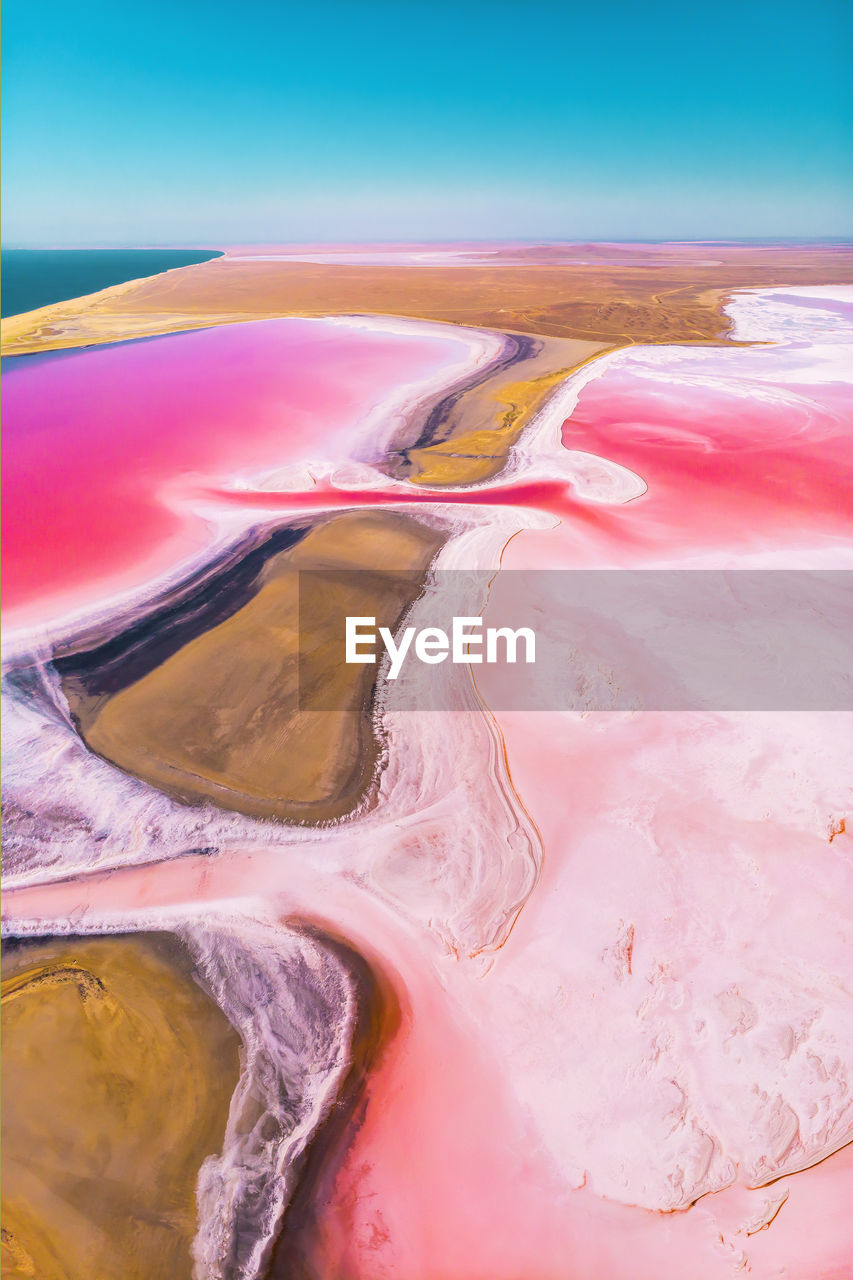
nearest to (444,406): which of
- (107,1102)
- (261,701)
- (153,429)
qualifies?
(153,429)

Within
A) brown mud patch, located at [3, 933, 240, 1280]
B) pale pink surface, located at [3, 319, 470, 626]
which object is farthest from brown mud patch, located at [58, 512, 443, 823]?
pale pink surface, located at [3, 319, 470, 626]

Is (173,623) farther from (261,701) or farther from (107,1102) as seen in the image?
(107,1102)

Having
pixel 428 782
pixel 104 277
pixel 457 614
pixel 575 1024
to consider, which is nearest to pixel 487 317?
pixel 457 614

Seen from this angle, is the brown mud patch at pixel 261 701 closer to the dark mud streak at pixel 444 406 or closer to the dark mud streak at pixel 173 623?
the dark mud streak at pixel 173 623

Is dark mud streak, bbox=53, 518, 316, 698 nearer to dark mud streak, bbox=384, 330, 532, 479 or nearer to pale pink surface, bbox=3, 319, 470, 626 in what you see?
pale pink surface, bbox=3, 319, 470, 626

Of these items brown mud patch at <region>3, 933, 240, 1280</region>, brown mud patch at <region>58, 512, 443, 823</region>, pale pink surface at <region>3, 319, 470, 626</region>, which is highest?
pale pink surface at <region>3, 319, 470, 626</region>

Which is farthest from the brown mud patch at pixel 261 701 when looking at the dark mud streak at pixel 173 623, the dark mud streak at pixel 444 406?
the dark mud streak at pixel 444 406

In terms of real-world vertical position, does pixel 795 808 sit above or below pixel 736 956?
above

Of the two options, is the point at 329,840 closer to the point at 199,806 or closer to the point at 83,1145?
the point at 199,806
